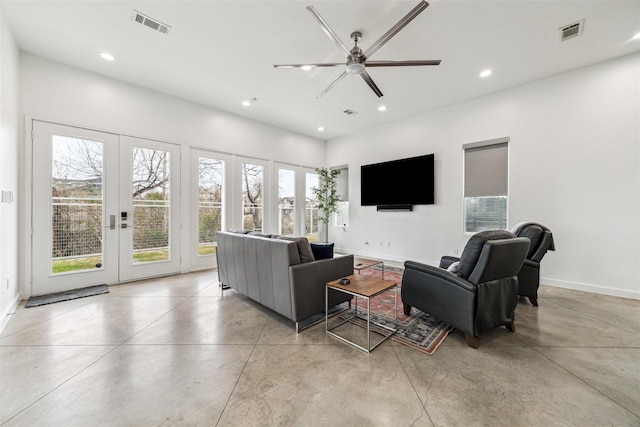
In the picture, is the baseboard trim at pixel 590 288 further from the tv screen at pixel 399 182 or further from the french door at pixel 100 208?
the french door at pixel 100 208

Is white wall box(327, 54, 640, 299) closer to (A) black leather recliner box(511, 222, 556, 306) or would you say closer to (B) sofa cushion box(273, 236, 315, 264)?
(A) black leather recliner box(511, 222, 556, 306)

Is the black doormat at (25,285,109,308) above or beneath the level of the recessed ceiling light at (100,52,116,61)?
beneath

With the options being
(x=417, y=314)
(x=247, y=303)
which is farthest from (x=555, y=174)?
(x=247, y=303)

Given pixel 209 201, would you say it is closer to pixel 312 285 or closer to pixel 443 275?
pixel 312 285

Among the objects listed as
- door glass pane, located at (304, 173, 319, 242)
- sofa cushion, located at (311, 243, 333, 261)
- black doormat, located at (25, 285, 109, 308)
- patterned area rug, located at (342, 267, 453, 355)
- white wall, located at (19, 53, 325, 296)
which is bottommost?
patterned area rug, located at (342, 267, 453, 355)

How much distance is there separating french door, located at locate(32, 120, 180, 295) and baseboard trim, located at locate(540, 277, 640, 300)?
6426 millimetres

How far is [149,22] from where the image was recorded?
2721mm

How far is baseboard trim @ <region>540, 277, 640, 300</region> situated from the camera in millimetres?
3307

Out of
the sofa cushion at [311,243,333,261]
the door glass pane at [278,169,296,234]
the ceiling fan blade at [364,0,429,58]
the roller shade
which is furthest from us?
the door glass pane at [278,169,296,234]

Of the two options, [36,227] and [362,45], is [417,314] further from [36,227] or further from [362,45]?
[36,227]

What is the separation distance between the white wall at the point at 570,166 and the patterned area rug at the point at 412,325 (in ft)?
8.55

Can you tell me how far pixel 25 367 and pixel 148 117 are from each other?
3.81m

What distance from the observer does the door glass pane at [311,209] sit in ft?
22.4

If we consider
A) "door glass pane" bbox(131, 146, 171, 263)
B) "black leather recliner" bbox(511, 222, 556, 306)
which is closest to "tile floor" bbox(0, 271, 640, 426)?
"black leather recliner" bbox(511, 222, 556, 306)
